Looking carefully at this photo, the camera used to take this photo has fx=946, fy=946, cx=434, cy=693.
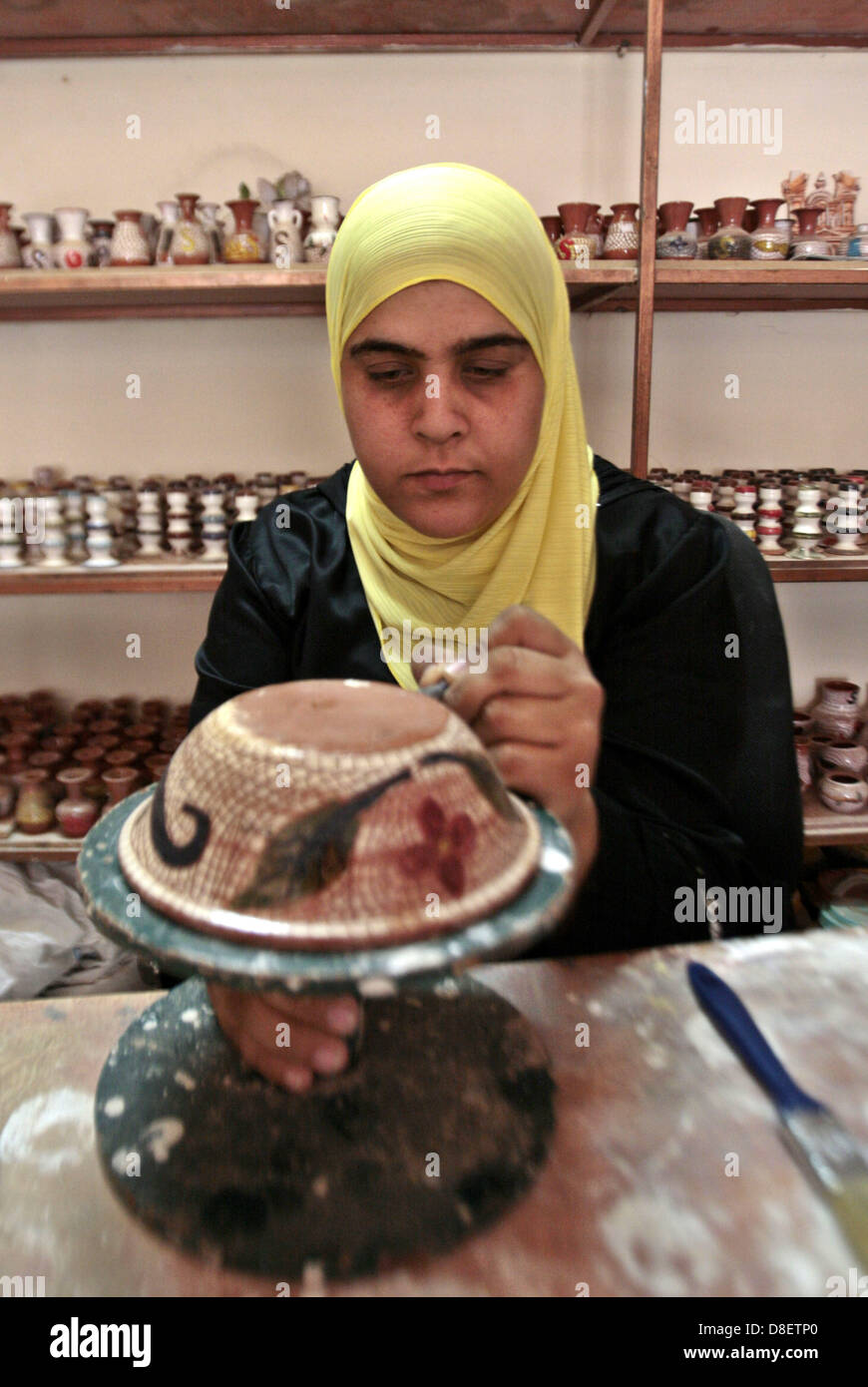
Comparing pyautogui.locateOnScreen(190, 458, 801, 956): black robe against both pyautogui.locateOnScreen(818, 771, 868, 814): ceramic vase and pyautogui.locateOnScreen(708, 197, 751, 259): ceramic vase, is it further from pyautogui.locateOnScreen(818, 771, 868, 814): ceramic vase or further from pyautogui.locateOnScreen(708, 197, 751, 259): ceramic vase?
pyautogui.locateOnScreen(818, 771, 868, 814): ceramic vase

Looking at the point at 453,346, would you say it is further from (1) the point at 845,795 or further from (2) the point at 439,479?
(1) the point at 845,795

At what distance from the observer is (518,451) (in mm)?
1015

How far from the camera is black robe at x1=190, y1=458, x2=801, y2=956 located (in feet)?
3.38

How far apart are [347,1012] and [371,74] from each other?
7.59ft

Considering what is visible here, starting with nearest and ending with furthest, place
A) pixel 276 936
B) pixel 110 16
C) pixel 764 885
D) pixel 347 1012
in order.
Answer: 1. pixel 276 936
2. pixel 347 1012
3. pixel 764 885
4. pixel 110 16

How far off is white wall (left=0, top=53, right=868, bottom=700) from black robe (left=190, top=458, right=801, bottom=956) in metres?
1.15

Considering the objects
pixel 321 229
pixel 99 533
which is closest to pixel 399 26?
pixel 321 229

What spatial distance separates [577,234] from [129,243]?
92cm

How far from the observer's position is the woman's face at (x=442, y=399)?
0.96 m

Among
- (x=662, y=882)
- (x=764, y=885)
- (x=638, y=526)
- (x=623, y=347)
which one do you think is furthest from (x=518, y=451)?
(x=623, y=347)

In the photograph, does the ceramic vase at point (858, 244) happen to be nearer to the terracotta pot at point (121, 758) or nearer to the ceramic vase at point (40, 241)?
the ceramic vase at point (40, 241)

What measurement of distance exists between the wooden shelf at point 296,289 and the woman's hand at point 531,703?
1.31 metres

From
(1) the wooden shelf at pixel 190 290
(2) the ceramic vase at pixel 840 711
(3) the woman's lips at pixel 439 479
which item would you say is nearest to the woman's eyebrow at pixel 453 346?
(3) the woman's lips at pixel 439 479

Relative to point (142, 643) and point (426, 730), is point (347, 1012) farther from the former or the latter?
point (142, 643)
